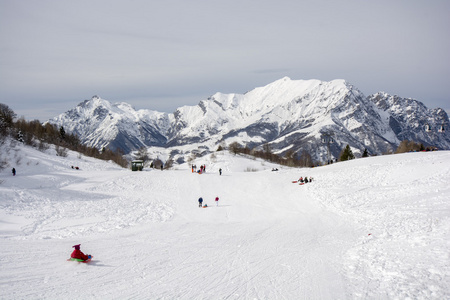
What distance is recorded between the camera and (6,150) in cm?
4834

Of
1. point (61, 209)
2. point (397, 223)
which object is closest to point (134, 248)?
point (61, 209)

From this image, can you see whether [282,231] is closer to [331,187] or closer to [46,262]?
[46,262]

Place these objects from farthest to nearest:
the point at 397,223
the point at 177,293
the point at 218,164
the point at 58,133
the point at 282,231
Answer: the point at 58,133
the point at 218,164
the point at 282,231
the point at 397,223
the point at 177,293

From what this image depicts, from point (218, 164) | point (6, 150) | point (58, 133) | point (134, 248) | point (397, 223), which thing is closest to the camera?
point (134, 248)

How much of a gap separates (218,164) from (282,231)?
68085 millimetres

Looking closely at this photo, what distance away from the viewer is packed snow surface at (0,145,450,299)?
10.0 metres

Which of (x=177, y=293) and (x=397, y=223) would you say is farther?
(x=397, y=223)

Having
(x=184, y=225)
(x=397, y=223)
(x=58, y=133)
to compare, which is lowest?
(x=184, y=225)

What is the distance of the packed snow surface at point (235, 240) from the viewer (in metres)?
10.0

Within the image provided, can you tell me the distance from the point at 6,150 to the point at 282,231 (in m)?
52.3

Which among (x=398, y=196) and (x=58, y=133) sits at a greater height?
(x=58, y=133)

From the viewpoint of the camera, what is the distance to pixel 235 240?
16953 millimetres

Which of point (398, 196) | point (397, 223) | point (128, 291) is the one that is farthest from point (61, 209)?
point (398, 196)

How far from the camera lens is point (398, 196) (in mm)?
26109
